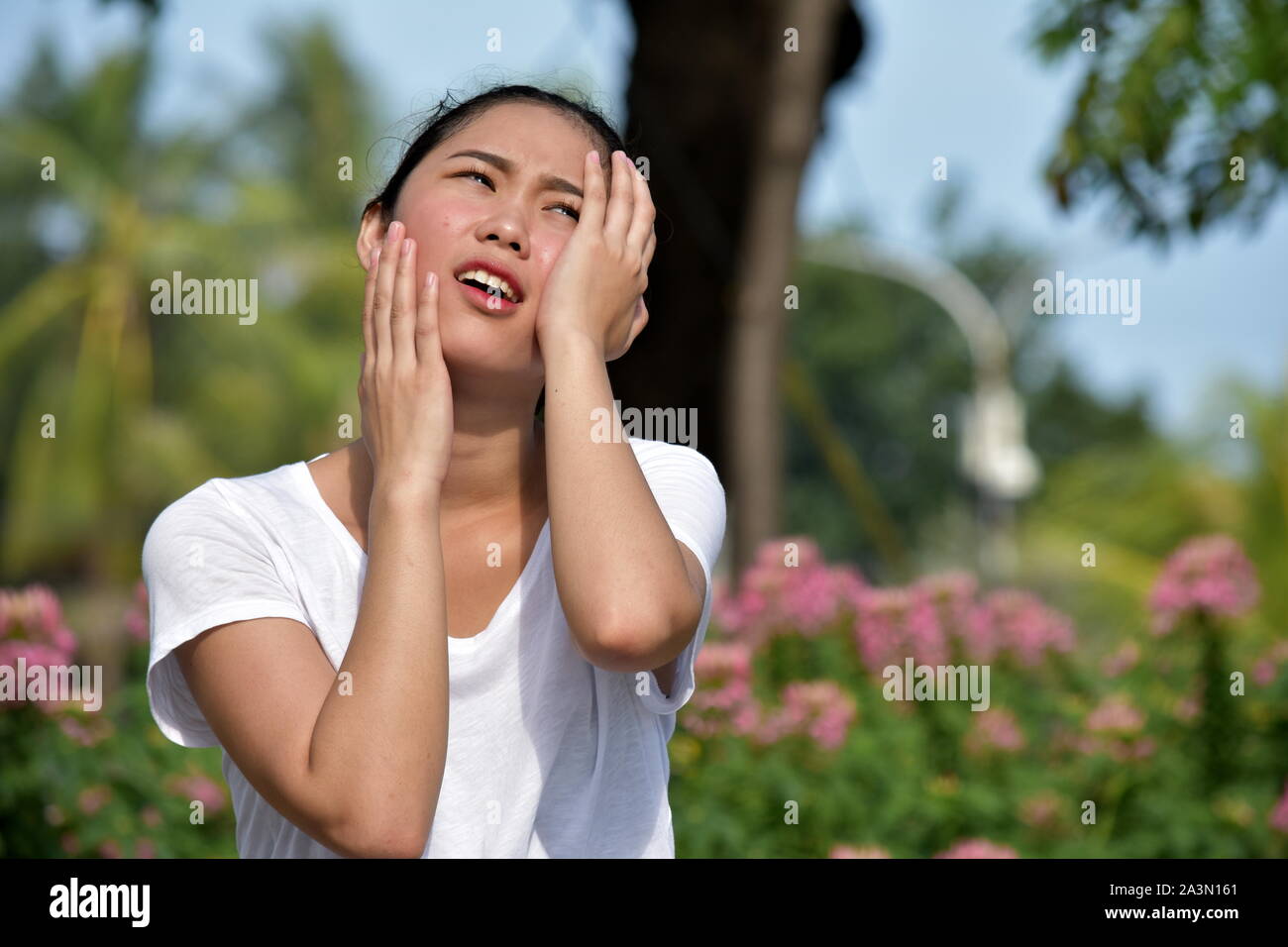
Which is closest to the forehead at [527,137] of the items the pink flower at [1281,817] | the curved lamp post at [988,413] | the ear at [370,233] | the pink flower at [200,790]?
the ear at [370,233]

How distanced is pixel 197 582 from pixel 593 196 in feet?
2.10

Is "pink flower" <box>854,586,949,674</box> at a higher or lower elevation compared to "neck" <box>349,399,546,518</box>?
lower

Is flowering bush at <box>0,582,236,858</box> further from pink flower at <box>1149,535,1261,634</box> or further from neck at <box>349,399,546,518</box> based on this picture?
pink flower at <box>1149,535,1261,634</box>

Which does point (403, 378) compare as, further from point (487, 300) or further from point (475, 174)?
point (475, 174)

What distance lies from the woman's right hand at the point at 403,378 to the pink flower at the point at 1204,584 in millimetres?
3299

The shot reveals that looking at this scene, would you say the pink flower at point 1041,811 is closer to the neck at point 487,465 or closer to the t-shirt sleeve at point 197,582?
the neck at point 487,465

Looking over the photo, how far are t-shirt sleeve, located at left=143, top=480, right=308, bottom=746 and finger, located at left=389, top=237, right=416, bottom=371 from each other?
27 centimetres

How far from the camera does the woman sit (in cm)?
155

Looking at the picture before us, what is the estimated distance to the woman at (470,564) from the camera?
1.55m

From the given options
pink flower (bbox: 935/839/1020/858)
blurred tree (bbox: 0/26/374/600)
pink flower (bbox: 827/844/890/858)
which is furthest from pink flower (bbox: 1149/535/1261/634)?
blurred tree (bbox: 0/26/374/600)
